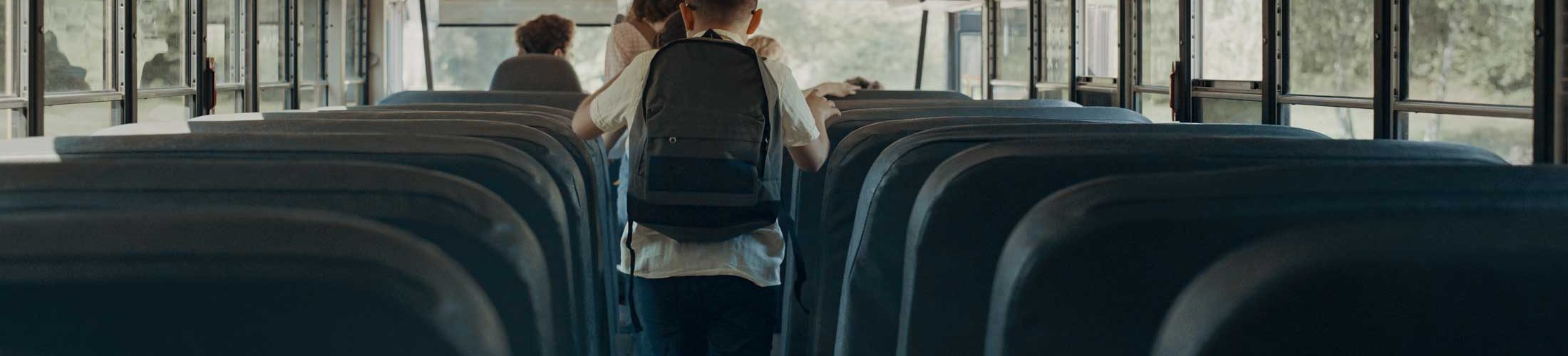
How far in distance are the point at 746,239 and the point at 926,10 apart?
703 cm

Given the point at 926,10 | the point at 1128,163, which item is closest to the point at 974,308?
the point at 1128,163

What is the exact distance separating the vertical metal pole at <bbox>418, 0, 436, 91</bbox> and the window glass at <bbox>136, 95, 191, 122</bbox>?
10.9 ft

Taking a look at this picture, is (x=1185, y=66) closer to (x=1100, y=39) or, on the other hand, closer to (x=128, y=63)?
(x=1100, y=39)

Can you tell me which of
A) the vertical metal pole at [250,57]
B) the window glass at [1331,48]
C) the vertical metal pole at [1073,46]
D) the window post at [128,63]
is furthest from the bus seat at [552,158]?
the vertical metal pole at [1073,46]

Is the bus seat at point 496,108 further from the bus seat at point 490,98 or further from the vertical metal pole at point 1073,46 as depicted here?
the vertical metal pole at point 1073,46

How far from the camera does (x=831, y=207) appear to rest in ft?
6.79

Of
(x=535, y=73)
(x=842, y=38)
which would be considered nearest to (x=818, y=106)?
(x=535, y=73)

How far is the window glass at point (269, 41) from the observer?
642 centimetres

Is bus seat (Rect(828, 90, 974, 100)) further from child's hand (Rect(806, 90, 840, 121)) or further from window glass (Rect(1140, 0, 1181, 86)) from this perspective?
child's hand (Rect(806, 90, 840, 121))

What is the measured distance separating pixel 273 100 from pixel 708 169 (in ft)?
17.4

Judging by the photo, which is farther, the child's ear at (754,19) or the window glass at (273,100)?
the window glass at (273,100)

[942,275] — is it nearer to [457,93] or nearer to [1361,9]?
[1361,9]

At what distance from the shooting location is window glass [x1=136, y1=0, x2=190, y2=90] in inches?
189

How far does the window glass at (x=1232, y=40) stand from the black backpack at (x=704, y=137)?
2.47 m
